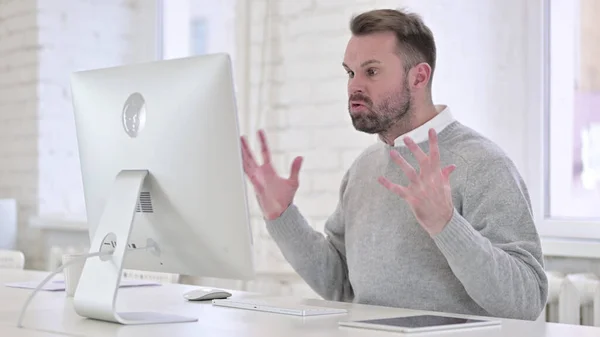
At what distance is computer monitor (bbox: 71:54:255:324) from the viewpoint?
1.67 meters

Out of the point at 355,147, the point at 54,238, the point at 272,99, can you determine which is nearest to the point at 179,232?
the point at 355,147

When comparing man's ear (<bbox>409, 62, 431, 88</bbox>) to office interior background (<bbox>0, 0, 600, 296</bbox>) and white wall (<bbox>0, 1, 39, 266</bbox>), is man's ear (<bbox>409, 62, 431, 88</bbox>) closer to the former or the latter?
office interior background (<bbox>0, 0, 600, 296</bbox>)

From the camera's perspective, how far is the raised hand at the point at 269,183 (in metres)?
2.08

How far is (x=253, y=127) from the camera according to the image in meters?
3.23

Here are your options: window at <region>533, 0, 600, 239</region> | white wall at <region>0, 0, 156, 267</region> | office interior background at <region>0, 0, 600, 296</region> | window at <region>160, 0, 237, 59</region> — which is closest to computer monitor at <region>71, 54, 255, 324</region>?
office interior background at <region>0, 0, 600, 296</region>

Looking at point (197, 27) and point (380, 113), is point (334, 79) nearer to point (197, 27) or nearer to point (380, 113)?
point (380, 113)

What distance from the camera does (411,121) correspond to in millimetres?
2311

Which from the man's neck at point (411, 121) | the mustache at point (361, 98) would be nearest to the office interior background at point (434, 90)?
the man's neck at point (411, 121)

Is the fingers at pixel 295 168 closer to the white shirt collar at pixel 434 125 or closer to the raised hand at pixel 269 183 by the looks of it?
the raised hand at pixel 269 183

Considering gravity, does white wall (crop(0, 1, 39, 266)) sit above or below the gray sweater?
above

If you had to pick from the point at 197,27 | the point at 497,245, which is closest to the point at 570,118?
the point at 497,245

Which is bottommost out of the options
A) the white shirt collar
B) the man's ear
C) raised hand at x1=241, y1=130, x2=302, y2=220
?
raised hand at x1=241, y1=130, x2=302, y2=220

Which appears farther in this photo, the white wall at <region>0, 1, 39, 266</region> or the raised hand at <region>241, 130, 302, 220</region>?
the white wall at <region>0, 1, 39, 266</region>

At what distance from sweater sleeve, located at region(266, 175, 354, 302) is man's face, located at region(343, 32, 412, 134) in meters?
0.25
